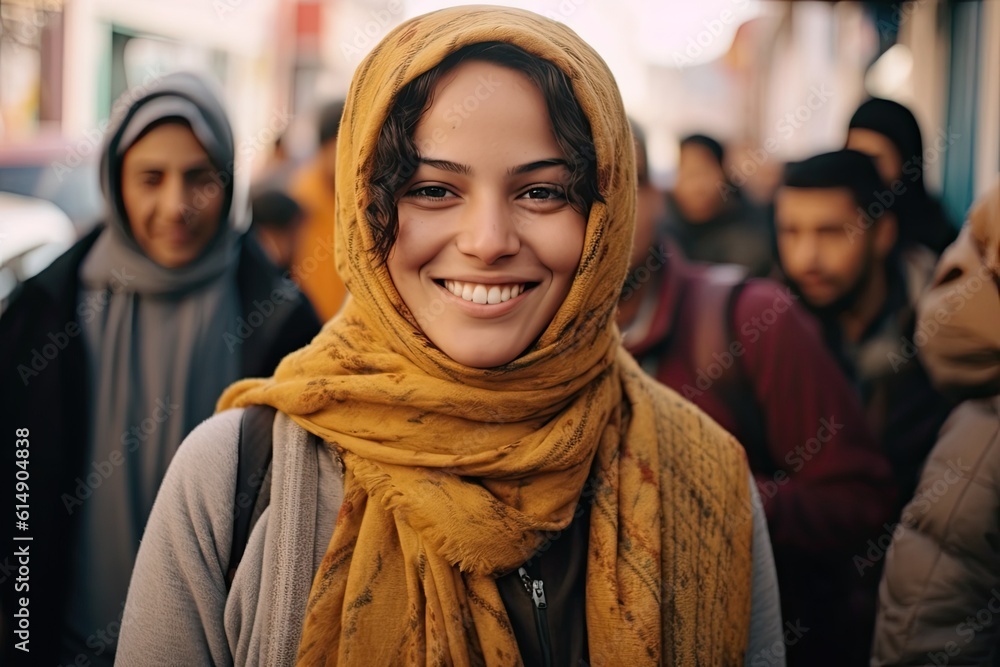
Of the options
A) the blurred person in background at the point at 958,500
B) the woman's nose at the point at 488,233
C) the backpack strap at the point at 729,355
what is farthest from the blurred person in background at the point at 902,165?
the woman's nose at the point at 488,233

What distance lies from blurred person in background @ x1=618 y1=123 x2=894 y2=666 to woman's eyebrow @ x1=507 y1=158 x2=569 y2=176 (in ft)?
3.88

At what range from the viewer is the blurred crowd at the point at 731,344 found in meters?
2.19

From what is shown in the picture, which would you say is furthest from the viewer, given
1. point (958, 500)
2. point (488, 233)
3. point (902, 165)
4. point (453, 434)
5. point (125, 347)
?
point (902, 165)

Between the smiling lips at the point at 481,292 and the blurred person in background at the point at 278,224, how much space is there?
1529 mm

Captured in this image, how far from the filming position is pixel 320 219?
2766mm

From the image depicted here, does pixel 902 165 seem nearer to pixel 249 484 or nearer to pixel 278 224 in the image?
pixel 278 224

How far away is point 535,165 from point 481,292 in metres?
0.24

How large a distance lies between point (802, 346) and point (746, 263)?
354 mm

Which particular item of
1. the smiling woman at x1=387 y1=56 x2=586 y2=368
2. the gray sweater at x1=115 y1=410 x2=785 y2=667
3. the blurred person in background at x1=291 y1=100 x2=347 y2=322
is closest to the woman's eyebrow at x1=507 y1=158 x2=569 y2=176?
the smiling woman at x1=387 y1=56 x2=586 y2=368

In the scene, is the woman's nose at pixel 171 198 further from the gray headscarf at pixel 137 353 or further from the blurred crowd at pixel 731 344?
the gray headscarf at pixel 137 353

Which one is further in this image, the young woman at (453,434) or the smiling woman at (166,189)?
the smiling woman at (166,189)

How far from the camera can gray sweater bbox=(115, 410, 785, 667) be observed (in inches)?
49.9

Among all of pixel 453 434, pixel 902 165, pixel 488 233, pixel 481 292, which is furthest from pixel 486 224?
pixel 902 165

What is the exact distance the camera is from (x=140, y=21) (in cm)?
254
